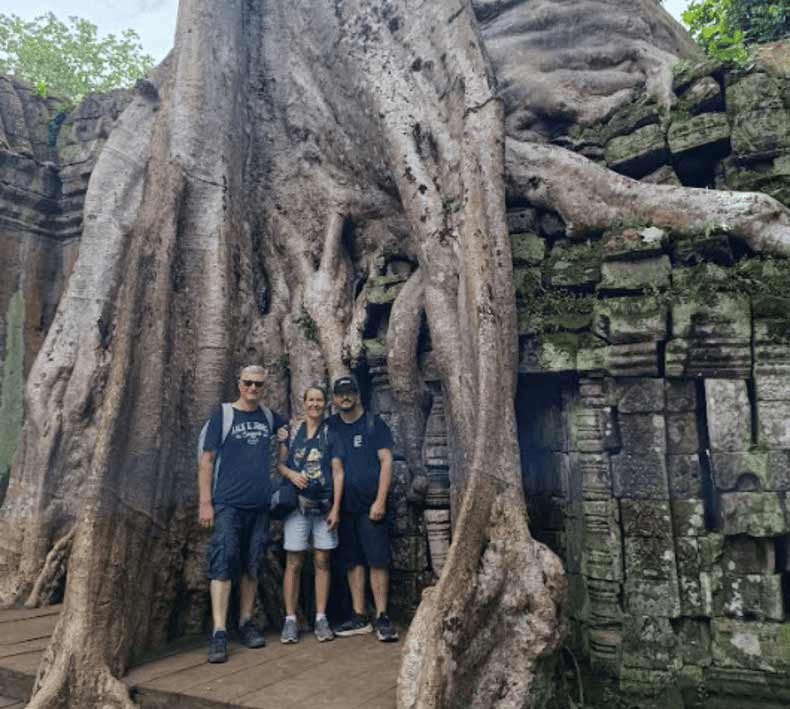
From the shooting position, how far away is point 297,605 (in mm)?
3473

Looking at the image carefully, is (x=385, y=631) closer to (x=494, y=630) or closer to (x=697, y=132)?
(x=494, y=630)

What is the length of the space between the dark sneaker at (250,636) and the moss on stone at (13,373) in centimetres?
354

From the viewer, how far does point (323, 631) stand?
130 inches

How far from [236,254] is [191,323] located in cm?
62

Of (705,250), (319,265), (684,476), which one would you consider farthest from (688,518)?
(319,265)

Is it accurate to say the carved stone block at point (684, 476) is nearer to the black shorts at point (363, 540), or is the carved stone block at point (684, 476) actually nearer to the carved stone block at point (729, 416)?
the carved stone block at point (729, 416)

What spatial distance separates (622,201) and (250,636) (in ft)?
9.38

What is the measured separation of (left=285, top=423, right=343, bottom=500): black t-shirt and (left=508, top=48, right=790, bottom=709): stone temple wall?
1.07m

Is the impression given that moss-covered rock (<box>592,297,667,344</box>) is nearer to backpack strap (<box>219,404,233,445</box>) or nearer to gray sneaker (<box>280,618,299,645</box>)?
backpack strap (<box>219,404,233,445</box>)

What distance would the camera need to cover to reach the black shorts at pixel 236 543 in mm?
3176

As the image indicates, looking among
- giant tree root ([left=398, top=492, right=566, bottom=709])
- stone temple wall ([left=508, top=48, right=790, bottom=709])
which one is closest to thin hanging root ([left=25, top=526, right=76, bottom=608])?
giant tree root ([left=398, top=492, right=566, bottom=709])

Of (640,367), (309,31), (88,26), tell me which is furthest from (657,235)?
(88,26)

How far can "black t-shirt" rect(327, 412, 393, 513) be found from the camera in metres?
3.46

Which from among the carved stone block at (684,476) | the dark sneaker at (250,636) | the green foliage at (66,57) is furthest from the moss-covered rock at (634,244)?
the green foliage at (66,57)
